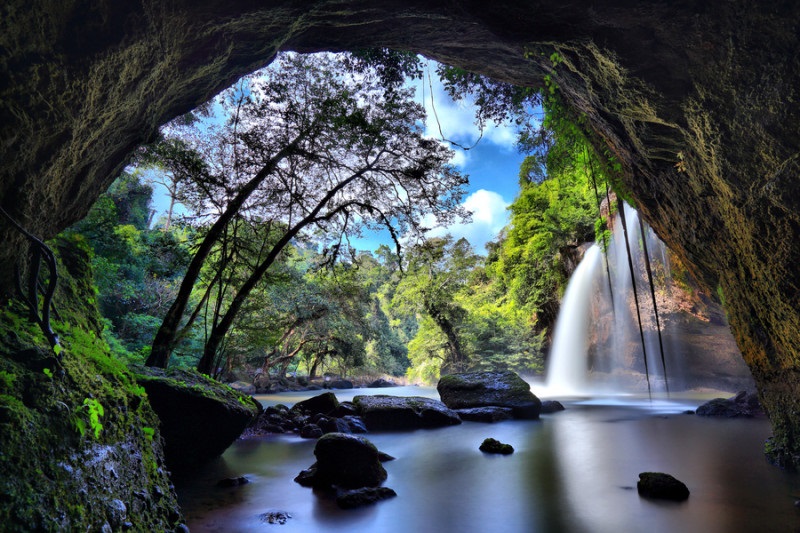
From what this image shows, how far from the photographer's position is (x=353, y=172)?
10.5 meters

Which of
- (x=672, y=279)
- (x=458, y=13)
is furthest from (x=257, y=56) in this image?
(x=672, y=279)

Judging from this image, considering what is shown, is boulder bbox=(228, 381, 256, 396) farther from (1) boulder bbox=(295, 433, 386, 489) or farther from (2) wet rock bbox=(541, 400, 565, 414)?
(1) boulder bbox=(295, 433, 386, 489)

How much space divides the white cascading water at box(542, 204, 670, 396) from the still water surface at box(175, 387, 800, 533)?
997cm

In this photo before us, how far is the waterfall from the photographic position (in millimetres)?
20547

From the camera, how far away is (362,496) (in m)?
4.90

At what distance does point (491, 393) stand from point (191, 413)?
9.35m

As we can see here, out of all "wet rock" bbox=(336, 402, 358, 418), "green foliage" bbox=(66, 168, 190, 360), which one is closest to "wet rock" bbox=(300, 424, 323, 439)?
"wet rock" bbox=(336, 402, 358, 418)

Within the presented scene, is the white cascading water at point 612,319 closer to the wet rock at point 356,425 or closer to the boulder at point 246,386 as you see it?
the wet rock at point 356,425

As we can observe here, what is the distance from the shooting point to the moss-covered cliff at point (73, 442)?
6.66 feet

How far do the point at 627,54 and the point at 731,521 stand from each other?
17.2 ft

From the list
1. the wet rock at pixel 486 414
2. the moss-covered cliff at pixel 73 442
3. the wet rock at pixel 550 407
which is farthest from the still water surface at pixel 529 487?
the wet rock at pixel 550 407

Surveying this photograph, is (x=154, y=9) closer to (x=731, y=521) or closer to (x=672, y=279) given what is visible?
(x=731, y=521)

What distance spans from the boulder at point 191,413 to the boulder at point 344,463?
5.61ft

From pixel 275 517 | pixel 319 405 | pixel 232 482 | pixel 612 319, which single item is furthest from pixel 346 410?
pixel 612 319
